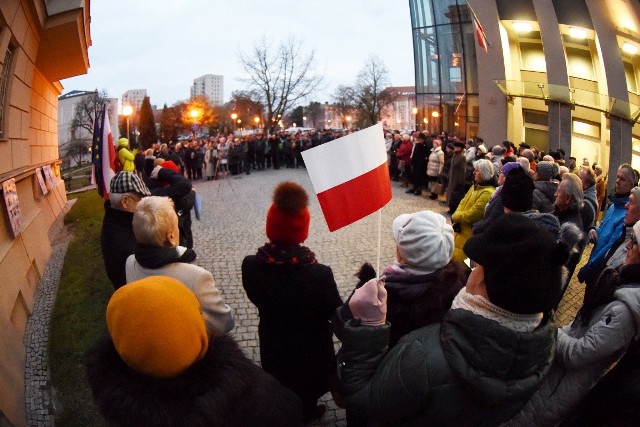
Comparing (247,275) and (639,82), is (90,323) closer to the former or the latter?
(247,275)

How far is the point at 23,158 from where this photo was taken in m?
7.61

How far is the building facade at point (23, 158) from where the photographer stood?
4410 mm

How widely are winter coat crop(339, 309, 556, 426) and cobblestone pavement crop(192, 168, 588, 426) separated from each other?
80.3 inches

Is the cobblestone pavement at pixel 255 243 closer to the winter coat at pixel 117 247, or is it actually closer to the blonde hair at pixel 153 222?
the winter coat at pixel 117 247

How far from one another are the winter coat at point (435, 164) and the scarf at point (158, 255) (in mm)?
10840

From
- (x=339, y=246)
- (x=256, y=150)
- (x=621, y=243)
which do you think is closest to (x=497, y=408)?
(x=621, y=243)

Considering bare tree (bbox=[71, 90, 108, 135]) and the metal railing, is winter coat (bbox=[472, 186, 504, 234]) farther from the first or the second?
bare tree (bbox=[71, 90, 108, 135])

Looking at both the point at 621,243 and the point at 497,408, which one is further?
the point at 621,243

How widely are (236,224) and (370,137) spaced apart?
8294 mm

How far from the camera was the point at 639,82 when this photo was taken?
15750 mm

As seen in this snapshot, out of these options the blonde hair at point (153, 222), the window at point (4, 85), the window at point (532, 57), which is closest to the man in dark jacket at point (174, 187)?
the window at point (4, 85)

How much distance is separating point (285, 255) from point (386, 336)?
112 cm

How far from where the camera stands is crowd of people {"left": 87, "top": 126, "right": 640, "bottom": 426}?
1.55 metres

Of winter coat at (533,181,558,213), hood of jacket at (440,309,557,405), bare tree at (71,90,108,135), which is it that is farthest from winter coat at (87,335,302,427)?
bare tree at (71,90,108,135)
